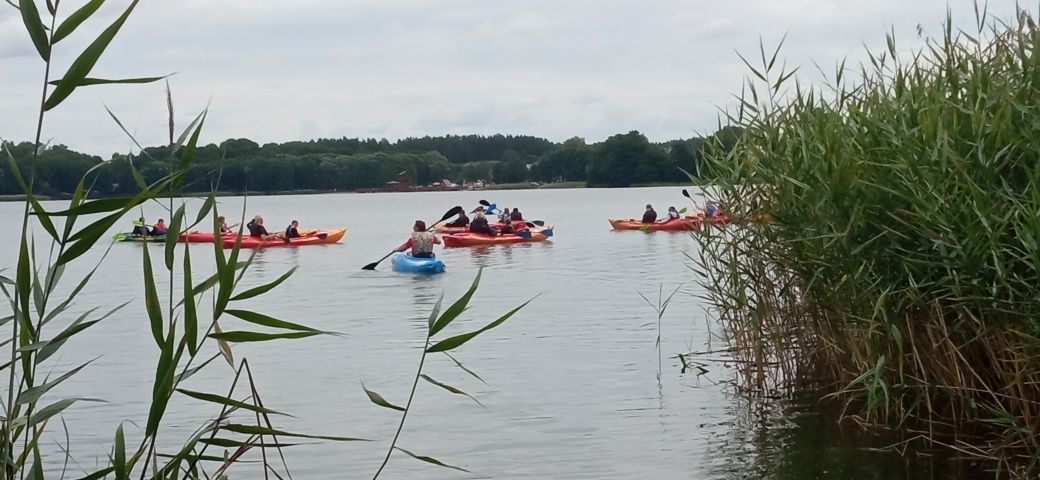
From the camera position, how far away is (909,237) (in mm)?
6684

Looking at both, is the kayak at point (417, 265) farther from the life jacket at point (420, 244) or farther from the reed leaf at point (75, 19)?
the reed leaf at point (75, 19)

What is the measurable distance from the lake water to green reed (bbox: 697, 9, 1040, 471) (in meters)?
0.62

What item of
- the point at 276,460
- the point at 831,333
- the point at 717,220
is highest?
the point at 717,220

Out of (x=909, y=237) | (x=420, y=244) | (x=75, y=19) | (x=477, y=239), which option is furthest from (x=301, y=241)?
(x=75, y=19)

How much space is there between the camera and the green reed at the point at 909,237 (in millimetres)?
6023

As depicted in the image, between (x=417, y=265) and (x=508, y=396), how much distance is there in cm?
1297

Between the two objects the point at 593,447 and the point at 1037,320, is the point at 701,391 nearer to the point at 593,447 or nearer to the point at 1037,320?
the point at 593,447

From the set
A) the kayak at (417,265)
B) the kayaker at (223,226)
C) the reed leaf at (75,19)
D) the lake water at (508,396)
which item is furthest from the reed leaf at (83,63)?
the kayak at (417,265)

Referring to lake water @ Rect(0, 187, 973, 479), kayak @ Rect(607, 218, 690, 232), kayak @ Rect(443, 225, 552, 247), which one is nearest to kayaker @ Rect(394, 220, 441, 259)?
lake water @ Rect(0, 187, 973, 479)

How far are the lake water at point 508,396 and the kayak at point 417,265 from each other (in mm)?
1691

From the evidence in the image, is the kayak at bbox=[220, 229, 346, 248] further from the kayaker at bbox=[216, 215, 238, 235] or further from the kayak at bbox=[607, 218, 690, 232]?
the kayak at bbox=[607, 218, 690, 232]

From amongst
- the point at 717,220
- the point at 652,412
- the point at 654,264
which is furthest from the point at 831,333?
the point at 654,264

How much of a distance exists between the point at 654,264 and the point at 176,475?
22.3 meters

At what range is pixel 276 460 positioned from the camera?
8.21 metres
